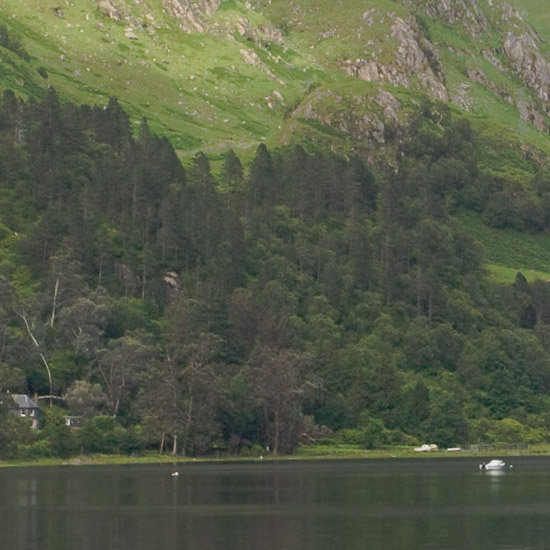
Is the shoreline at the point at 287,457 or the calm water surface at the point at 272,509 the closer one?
the calm water surface at the point at 272,509

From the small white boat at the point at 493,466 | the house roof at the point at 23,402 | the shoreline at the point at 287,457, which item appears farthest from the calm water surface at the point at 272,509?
the house roof at the point at 23,402

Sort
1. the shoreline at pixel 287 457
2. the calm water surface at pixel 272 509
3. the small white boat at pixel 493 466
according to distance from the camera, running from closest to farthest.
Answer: the calm water surface at pixel 272 509 < the small white boat at pixel 493 466 < the shoreline at pixel 287 457

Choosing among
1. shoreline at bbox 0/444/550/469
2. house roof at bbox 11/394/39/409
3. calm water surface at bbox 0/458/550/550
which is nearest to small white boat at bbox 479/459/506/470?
calm water surface at bbox 0/458/550/550

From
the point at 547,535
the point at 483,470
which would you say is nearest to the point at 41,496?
the point at 547,535

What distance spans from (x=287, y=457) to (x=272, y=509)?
7910 centimetres

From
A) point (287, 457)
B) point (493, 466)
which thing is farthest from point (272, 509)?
point (287, 457)

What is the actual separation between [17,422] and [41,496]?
50748mm

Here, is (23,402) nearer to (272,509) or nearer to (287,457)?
(287,457)

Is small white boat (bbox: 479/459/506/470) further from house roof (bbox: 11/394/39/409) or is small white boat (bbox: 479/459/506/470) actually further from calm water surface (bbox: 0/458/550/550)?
house roof (bbox: 11/394/39/409)

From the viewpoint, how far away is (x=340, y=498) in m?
114

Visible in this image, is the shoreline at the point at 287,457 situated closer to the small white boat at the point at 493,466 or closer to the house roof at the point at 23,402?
the house roof at the point at 23,402

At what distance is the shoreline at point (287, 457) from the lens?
168 metres

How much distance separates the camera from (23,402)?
178125 mm

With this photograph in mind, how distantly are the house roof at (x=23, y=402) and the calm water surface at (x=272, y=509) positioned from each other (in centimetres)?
2130
